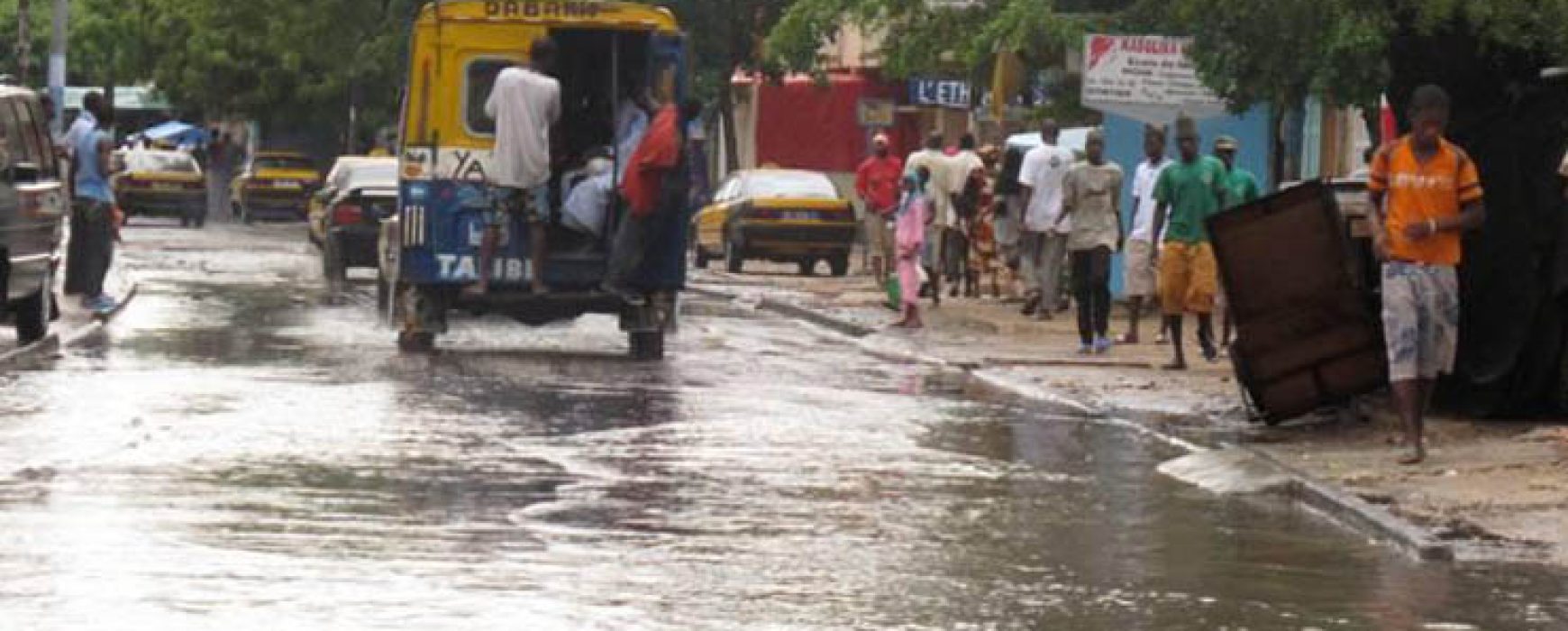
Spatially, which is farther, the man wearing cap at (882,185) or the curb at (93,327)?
the man wearing cap at (882,185)

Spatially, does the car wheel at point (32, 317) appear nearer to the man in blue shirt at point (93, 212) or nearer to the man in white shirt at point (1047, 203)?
the man in blue shirt at point (93, 212)

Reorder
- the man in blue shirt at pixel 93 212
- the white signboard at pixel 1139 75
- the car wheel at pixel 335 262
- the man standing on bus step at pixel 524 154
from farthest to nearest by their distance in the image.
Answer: the car wheel at pixel 335 262 < the white signboard at pixel 1139 75 < the man in blue shirt at pixel 93 212 < the man standing on bus step at pixel 524 154

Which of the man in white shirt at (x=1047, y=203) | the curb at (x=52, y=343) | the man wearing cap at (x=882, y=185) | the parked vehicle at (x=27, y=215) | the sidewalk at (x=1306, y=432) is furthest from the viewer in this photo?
the man wearing cap at (x=882, y=185)

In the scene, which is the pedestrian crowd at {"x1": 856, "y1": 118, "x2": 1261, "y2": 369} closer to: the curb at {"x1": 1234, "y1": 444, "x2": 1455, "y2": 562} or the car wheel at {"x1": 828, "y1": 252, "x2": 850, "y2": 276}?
the car wheel at {"x1": 828, "y1": 252, "x2": 850, "y2": 276}

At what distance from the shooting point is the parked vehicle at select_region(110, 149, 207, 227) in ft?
210

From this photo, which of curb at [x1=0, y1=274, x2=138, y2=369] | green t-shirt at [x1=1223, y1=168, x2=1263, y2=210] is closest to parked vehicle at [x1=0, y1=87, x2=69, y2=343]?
curb at [x1=0, y1=274, x2=138, y2=369]

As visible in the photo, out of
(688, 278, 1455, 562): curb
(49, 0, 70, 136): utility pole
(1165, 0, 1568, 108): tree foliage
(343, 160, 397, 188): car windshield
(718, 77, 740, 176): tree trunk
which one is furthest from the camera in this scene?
(718, 77, 740, 176): tree trunk

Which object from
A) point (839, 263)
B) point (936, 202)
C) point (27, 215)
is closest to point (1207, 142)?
point (936, 202)

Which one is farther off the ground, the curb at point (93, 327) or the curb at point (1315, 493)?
the curb at point (1315, 493)

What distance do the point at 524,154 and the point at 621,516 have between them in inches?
402

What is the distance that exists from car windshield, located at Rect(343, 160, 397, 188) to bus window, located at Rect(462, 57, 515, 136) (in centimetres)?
1176

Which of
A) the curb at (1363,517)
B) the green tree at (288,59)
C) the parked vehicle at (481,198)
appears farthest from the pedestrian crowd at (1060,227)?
the green tree at (288,59)

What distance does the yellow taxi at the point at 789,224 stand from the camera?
152ft

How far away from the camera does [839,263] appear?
46.9m
